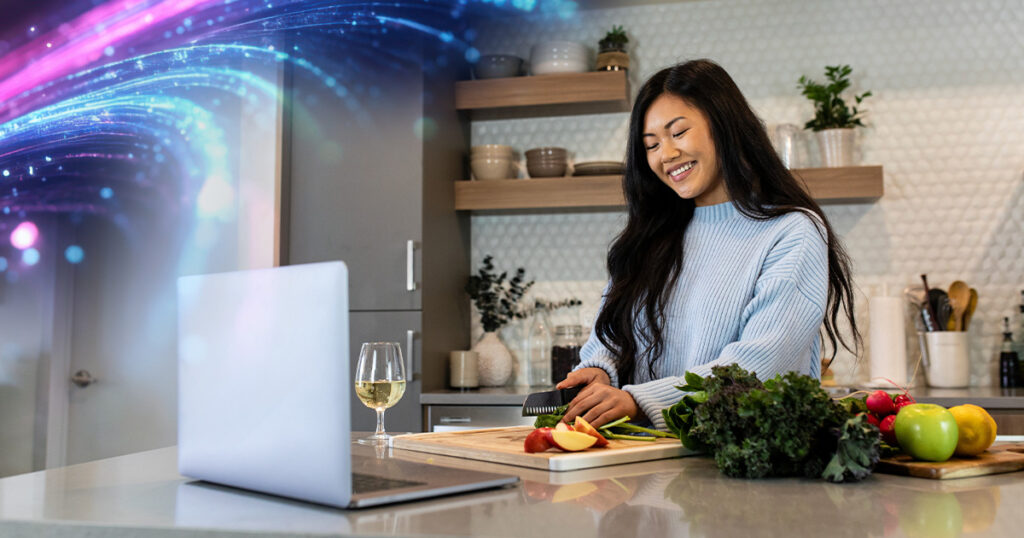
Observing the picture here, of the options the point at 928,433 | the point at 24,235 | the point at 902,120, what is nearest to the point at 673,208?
the point at 928,433

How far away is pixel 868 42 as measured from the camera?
11.7 ft

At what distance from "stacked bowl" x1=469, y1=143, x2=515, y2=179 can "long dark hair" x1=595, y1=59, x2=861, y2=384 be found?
1.69 metres

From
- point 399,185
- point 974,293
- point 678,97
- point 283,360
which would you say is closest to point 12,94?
point 399,185

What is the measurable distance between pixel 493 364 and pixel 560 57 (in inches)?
52.0

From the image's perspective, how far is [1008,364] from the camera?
10.6 feet

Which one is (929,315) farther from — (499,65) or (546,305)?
(499,65)

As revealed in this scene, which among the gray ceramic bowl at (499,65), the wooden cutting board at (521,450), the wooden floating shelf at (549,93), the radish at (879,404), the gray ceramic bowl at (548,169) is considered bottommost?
the wooden cutting board at (521,450)

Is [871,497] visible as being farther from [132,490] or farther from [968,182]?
[968,182]

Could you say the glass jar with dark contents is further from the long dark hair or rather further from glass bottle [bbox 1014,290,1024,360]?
glass bottle [bbox 1014,290,1024,360]

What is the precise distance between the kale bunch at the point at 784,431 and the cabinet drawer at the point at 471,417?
210 centimetres

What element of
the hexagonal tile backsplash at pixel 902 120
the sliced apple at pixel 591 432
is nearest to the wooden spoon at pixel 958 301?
the hexagonal tile backsplash at pixel 902 120

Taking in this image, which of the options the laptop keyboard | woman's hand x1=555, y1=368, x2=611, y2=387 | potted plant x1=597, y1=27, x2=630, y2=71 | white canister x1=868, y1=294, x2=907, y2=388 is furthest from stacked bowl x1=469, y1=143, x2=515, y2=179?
the laptop keyboard

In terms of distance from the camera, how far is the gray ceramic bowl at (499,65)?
368 cm

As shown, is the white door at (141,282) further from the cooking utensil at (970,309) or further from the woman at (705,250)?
the cooking utensil at (970,309)
